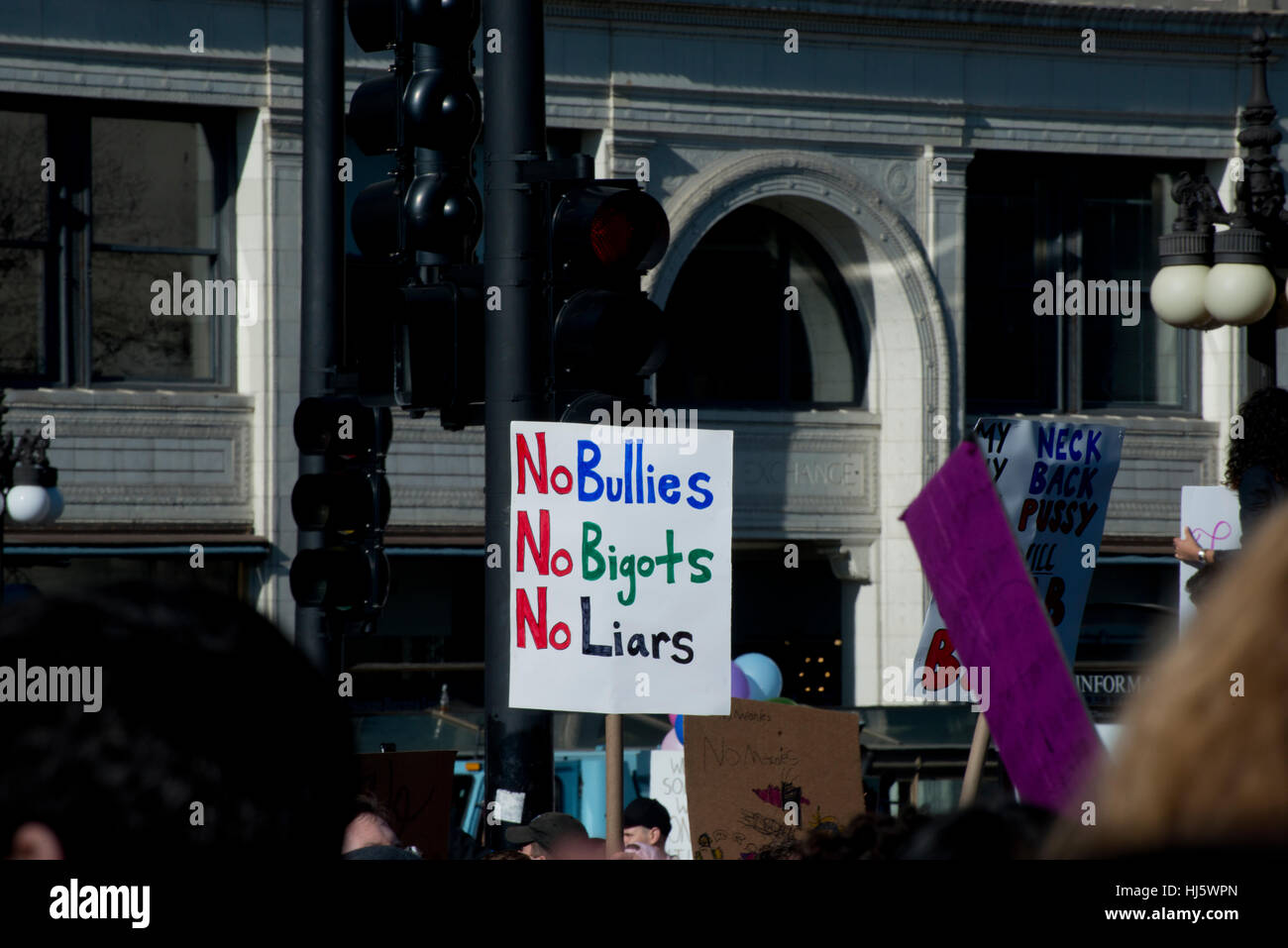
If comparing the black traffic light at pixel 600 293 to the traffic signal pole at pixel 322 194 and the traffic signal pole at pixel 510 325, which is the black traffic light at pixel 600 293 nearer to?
the traffic signal pole at pixel 510 325

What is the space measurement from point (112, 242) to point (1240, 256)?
12516mm

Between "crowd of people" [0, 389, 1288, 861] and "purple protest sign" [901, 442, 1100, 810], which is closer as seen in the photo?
"crowd of people" [0, 389, 1288, 861]

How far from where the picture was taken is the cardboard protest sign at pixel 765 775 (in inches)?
245

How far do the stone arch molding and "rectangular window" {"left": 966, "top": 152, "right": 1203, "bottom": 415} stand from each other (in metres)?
0.94

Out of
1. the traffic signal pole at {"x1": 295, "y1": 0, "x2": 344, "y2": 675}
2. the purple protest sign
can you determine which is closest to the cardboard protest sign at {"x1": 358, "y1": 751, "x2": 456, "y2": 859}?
the traffic signal pole at {"x1": 295, "y1": 0, "x2": 344, "y2": 675}

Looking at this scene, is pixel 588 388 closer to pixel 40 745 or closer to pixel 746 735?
pixel 746 735

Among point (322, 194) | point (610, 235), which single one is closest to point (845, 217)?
point (322, 194)

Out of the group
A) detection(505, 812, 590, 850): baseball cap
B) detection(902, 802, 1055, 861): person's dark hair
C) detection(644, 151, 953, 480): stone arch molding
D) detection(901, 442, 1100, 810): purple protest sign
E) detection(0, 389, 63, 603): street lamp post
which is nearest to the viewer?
detection(902, 802, 1055, 861): person's dark hair

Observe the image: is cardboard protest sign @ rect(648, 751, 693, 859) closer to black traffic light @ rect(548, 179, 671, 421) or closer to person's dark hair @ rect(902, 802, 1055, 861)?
black traffic light @ rect(548, 179, 671, 421)

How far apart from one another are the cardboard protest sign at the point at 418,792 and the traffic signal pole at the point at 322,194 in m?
3.26

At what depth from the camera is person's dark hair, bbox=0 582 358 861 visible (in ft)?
4.72

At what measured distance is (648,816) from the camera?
7898 mm

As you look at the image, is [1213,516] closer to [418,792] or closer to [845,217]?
[418,792]

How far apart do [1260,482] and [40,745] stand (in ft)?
20.1
